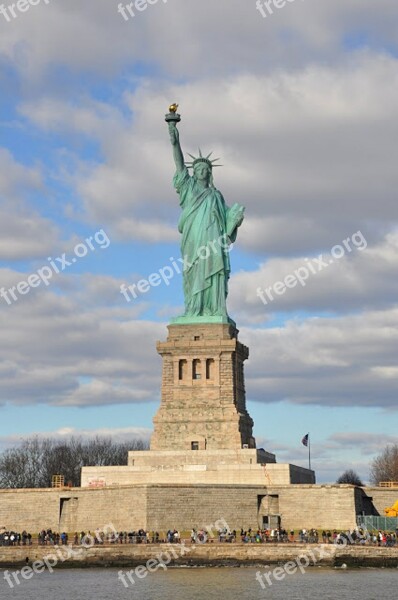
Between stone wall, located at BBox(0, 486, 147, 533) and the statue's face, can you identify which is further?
the statue's face

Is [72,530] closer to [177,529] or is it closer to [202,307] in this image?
[177,529]

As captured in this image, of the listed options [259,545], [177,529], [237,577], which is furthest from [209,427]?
[237,577]

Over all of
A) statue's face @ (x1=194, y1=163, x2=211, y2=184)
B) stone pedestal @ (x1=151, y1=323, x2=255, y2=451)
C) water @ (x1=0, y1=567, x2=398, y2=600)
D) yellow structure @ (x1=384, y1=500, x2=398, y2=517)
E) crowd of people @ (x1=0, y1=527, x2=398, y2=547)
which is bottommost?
water @ (x1=0, y1=567, x2=398, y2=600)

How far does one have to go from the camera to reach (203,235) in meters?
59.0

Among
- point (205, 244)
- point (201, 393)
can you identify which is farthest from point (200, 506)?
point (205, 244)

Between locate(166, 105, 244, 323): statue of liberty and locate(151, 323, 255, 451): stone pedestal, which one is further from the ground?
locate(166, 105, 244, 323): statue of liberty

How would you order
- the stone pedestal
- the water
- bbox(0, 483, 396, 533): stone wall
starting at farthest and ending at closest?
1. the stone pedestal
2. bbox(0, 483, 396, 533): stone wall
3. the water

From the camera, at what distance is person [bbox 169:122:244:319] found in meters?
58.9

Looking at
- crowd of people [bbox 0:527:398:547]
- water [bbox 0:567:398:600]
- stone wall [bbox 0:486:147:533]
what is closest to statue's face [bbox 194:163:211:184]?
stone wall [bbox 0:486:147:533]

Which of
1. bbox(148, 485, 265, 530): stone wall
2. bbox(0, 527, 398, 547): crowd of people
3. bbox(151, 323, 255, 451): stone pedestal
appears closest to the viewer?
bbox(0, 527, 398, 547): crowd of people

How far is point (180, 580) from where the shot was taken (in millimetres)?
41562

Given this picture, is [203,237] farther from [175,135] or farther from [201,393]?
[201,393]

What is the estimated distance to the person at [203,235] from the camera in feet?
193

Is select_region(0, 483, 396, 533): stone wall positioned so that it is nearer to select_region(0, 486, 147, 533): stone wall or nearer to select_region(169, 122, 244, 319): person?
select_region(0, 486, 147, 533): stone wall
